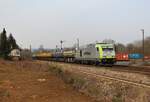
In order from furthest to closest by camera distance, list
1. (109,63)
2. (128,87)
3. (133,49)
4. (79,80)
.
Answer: (133,49)
(109,63)
(79,80)
(128,87)

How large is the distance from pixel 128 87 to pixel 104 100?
1703 mm

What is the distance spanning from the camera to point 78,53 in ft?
174

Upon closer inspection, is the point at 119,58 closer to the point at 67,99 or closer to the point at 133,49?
the point at 67,99

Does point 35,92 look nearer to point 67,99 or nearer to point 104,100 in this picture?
point 67,99

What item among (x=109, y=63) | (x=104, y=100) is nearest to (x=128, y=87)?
(x=104, y=100)

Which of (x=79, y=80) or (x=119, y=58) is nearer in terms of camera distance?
(x=79, y=80)

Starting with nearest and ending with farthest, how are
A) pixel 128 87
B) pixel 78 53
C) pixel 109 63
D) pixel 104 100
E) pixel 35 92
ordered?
pixel 104 100 → pixel 128 87 → pixel 35 92 → pixel 109 63 → pixel 78 53

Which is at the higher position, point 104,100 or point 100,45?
point 100,45

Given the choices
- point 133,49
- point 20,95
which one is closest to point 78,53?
point 20,95

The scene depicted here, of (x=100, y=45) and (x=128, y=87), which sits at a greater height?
(x=100, y=45)

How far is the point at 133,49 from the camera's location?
105250mm

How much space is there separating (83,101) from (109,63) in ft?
87.3

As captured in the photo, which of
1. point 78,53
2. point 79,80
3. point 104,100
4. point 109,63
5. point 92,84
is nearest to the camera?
point 104,100

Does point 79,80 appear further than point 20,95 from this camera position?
Yes
